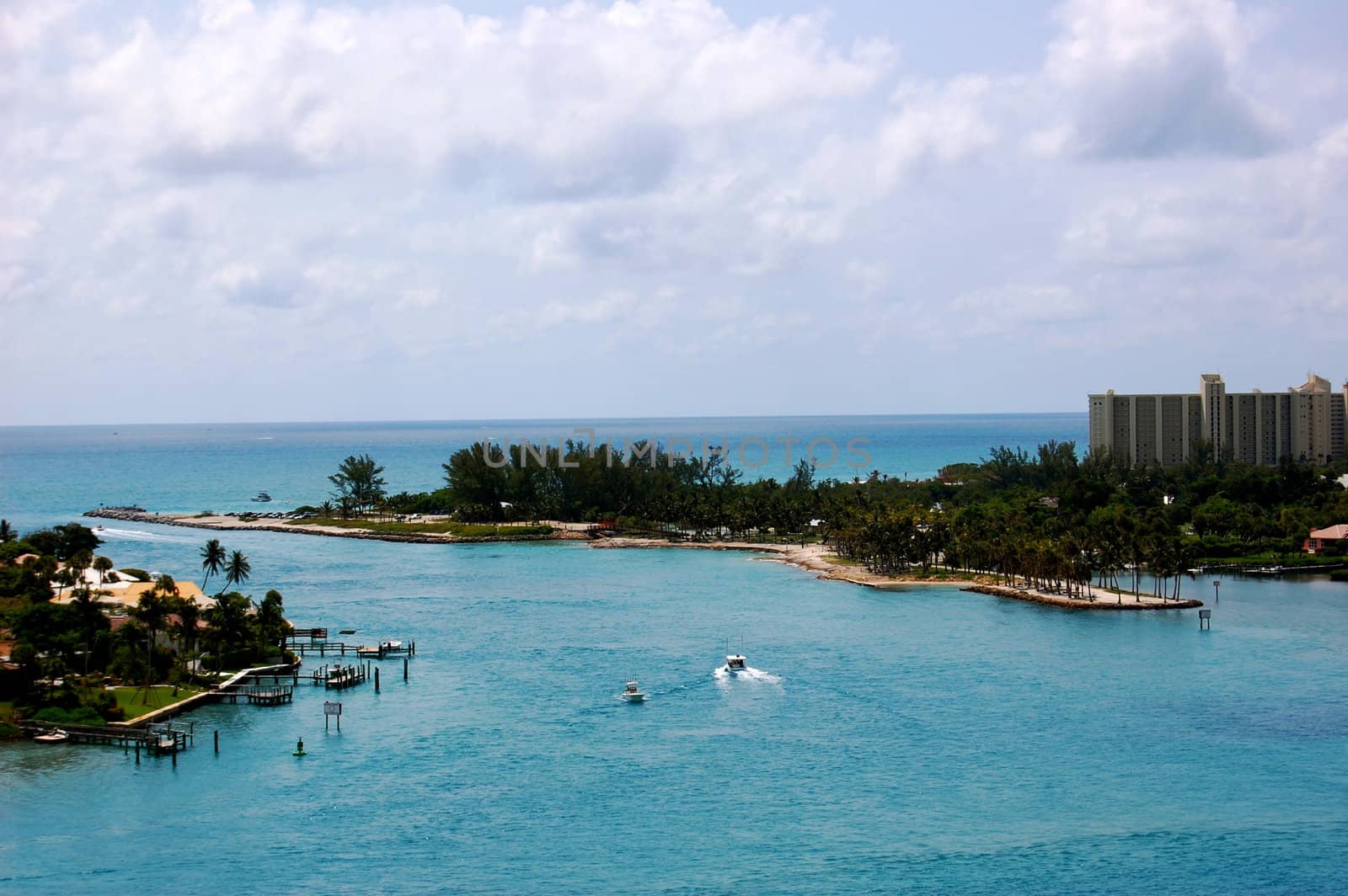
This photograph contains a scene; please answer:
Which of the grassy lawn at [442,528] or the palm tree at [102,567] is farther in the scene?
the grassy lawn at [442,528]

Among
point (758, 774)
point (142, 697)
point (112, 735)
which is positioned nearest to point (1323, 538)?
point (758, 774)

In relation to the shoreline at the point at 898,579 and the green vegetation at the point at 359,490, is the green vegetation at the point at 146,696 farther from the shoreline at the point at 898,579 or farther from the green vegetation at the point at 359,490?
the green vegetation at the point at 359,490

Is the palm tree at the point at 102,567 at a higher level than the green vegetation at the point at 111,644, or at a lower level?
higher

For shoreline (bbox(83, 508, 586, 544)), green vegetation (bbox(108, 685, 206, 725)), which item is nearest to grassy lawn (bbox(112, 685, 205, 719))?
green vegetation (bbox(108, 685, 206, 725))

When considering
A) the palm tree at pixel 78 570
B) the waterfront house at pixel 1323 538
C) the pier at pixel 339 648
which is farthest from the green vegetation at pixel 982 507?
the palm tree at pixel 78 570

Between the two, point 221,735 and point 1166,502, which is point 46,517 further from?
point 1166,502

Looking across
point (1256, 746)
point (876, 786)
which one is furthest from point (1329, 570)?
point (876, 786)
